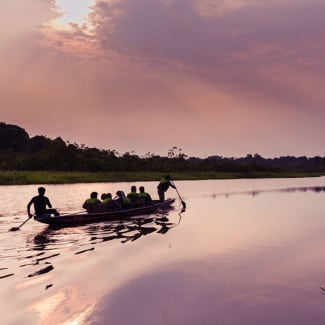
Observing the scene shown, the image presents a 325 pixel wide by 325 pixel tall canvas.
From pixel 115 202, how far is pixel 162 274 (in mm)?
13102

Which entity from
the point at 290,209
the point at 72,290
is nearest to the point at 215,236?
the point at 72,290

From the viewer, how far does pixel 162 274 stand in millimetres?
12953

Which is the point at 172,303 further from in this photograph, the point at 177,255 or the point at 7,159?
the point at 7,159

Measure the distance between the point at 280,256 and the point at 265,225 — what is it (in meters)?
8.97

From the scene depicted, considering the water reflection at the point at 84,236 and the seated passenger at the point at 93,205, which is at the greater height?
the seated passenger at the point at 93,205

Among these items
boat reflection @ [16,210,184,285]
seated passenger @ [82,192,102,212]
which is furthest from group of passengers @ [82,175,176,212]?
boat reflection @ [16,210,184,285]

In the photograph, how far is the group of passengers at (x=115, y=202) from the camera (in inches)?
955

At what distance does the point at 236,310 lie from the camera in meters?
9.52

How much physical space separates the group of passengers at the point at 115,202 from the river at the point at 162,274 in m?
1.36

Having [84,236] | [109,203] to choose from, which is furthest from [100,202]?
[84,236]

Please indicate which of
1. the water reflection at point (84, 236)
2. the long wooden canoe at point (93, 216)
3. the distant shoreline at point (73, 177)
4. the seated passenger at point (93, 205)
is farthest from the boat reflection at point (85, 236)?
the distant shoreline at point (73, 177)

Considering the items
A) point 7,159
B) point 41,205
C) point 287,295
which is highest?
point 7,159

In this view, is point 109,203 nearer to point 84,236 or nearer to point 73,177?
point 84,236

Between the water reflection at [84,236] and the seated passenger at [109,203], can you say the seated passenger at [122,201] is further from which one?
the water reflection at [84,236]
